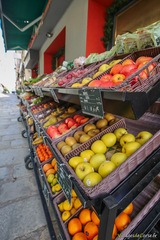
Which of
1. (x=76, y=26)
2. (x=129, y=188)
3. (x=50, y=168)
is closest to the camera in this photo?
(x=129, y=188)

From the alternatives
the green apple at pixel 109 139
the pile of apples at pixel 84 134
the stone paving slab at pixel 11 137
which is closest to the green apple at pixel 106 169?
the green apple at pixel 109 139

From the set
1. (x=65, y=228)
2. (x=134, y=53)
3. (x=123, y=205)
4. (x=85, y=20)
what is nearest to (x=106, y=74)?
(x=134, y=53)

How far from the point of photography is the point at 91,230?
98 cm

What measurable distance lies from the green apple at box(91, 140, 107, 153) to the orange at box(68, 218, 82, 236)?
0.48 meters

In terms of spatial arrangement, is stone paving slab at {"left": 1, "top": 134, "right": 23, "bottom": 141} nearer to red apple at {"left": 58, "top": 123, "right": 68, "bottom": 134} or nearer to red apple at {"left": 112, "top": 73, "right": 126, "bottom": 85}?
red apple at {"left": 58, "top": 123, "right": 68, "bottom": 134}

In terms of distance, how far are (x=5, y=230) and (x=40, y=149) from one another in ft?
2.90

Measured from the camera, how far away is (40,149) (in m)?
2.12

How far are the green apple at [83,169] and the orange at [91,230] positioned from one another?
15.0 inches

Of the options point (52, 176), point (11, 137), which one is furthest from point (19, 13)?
point (52, 176)

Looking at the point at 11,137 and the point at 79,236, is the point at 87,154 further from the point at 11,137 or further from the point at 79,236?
the point at 11,137

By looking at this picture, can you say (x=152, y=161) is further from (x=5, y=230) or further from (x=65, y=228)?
(x=5, y=230)

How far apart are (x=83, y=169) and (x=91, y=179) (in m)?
0.11

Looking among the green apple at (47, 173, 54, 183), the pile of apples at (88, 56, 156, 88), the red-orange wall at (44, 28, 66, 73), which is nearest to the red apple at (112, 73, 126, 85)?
the pile of apples at (88, 56, 156, 88)

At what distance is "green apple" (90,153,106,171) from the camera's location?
0.91 meters
